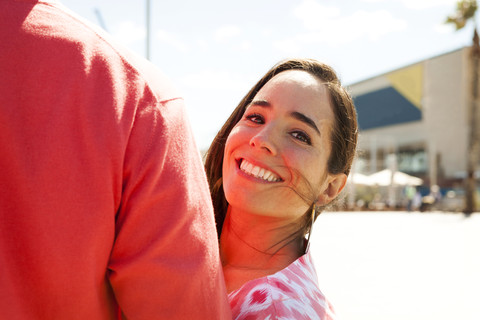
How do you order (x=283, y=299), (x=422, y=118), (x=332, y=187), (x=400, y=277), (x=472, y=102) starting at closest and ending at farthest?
(x=283, y=299), (x=332, y=187), (x=400, y=277), (x=472, y=102), (x=422, y=118)

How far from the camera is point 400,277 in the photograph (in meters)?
7.21

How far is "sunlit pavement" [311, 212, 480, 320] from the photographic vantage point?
5.30 m

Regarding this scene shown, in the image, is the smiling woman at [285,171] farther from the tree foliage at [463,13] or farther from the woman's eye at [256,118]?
the tree foliage at [463,13]

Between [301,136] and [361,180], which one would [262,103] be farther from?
[361,180]

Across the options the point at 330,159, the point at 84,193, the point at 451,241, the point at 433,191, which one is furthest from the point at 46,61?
the point at 433,191

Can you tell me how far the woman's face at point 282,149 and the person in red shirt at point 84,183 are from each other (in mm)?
1147

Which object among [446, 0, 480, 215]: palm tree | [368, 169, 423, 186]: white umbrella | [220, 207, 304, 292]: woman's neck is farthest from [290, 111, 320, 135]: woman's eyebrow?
[368, 169, 423, 186]: white umbrella

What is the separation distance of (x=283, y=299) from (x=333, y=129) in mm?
974

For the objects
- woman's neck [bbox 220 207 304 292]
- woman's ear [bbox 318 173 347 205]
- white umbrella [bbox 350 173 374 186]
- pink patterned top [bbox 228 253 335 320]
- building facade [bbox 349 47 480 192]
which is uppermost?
pink patterned top [bbox 228 253 335 320]

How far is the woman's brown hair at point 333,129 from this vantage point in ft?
7.92

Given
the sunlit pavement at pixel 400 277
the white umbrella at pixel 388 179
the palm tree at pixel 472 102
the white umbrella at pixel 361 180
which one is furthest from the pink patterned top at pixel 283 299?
the white umbrella at pixel 388 179

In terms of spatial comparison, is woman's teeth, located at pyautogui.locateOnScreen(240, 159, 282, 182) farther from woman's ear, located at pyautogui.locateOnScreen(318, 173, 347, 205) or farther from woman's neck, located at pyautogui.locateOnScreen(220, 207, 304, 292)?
woman's ear, located at pyautogui.locateOnScreen(318, 173, 347, 205)

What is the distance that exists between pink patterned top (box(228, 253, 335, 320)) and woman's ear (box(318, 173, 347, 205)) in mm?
599

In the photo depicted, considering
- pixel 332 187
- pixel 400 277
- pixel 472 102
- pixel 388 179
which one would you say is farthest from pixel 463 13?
pixel 332 187
